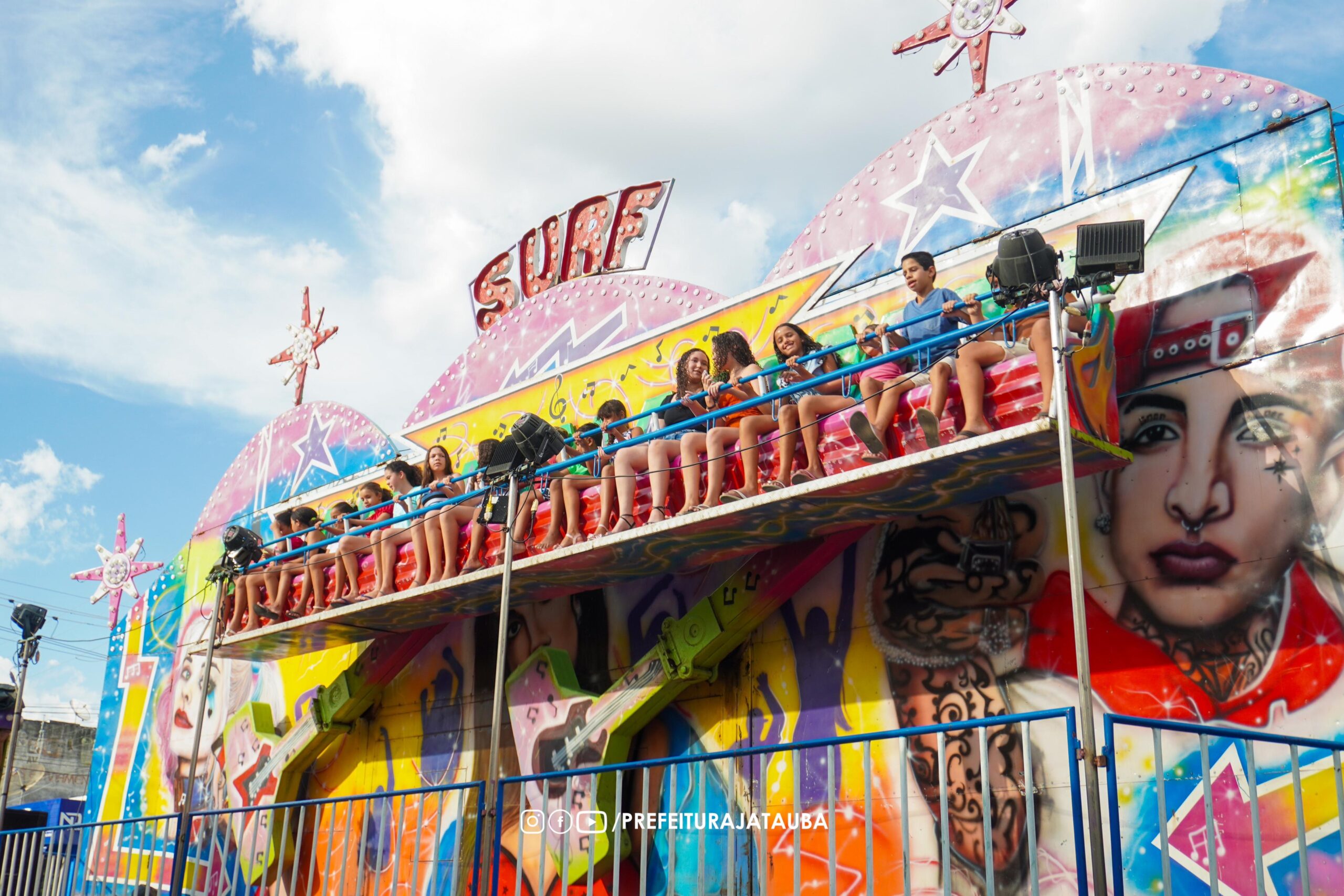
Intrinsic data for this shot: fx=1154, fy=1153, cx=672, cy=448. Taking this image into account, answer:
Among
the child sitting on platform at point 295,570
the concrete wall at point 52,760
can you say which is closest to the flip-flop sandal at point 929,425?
the child sitting on platform at point 295,570

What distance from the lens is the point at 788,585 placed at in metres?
8.48

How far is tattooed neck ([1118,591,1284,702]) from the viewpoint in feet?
21.3

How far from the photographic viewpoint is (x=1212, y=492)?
272 inches

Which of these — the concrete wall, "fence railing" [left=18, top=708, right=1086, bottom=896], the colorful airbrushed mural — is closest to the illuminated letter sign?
the colorful airbrushed mural

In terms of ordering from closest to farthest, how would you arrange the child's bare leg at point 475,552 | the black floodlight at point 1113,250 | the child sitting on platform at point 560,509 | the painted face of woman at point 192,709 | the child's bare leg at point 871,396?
the black floodlight at point 1113,250 → the child's bare leg at point 871,396 → the child sitting on platform at point 560,509 → the child's bare leg at point 475,552 → the painted face of woman at point 192,709

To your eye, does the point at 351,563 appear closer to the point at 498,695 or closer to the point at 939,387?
the point at 498,695

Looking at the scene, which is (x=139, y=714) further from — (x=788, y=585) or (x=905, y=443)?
(x=905, y=443)

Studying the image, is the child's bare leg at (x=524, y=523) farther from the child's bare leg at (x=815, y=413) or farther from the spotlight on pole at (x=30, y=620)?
the spotlight on pole at (x=30, y=620)

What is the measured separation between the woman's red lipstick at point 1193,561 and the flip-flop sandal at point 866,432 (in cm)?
183

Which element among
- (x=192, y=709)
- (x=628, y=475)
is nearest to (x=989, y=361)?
(x=628, y=475)

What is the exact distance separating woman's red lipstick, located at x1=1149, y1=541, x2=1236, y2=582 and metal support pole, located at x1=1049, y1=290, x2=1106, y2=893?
2037mm

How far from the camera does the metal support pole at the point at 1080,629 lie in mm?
4371

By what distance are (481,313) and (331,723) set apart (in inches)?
194

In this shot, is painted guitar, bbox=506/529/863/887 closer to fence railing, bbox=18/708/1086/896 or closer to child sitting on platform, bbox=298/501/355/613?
fence railing, bbox=18/708/1086/896
